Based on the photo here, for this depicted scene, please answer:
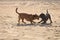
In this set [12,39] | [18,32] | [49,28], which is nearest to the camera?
[12,39]

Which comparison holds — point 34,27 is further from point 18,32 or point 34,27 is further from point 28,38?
point 28,38

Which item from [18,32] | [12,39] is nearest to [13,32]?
[18,32]

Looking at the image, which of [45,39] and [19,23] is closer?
[45,39]

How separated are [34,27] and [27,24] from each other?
0.60m

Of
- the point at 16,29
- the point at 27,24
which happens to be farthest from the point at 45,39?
the point at 27,24

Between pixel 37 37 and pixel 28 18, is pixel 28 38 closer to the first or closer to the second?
pixel 37 37

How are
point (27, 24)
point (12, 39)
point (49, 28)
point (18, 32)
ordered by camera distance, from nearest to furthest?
point (12, 39)
point (18, 32)
point (49, 28)
point (27, 24)

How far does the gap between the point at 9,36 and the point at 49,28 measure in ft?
5.41

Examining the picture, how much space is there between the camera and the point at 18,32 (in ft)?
28.2

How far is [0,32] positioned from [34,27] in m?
1.23

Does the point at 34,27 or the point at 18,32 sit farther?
the point at 34,27

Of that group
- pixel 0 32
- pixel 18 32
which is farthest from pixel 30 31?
pixel 0 32

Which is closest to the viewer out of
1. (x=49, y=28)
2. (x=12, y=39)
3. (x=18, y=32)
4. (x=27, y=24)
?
(x=12, y=39)

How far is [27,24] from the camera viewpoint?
32.2 ft
